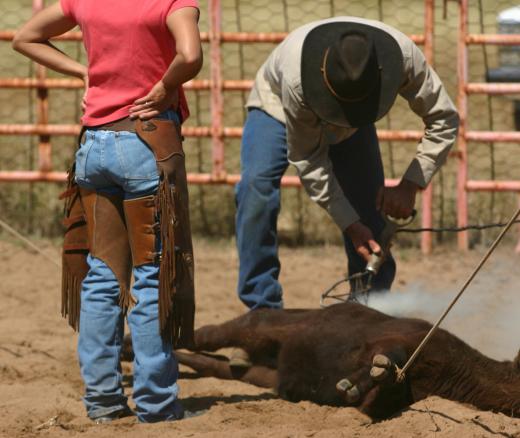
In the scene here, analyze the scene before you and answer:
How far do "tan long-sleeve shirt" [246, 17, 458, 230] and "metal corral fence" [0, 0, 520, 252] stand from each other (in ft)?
9.42

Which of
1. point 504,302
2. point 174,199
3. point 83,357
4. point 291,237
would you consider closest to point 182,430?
point 83,357

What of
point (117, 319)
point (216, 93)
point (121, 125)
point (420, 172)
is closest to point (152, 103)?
point (121, 125)

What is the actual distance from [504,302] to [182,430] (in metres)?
3.00

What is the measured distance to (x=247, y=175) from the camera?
495 cm

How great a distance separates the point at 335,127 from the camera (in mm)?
4695

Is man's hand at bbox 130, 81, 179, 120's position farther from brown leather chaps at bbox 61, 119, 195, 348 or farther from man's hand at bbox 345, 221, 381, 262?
man's hand at bbox 345, 221, 381, 262

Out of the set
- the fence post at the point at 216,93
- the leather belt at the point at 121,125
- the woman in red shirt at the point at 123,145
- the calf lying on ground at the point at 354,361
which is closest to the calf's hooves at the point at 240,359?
the calf lying on ground at the point at 354,361

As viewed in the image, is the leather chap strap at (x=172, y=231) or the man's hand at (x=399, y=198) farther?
the man's hand at (x=399, y=198)

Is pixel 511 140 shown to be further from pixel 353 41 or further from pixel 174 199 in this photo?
pixel 174 199

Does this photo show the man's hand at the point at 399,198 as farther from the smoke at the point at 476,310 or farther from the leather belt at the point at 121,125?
the leather belt at the point at 121,125

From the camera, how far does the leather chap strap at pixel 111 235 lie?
3.82 metres

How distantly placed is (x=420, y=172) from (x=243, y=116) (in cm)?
338

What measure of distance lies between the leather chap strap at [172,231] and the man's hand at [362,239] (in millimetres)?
1071

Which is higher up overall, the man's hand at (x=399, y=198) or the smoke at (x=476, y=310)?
the man's hand at (x=399, y=198)
